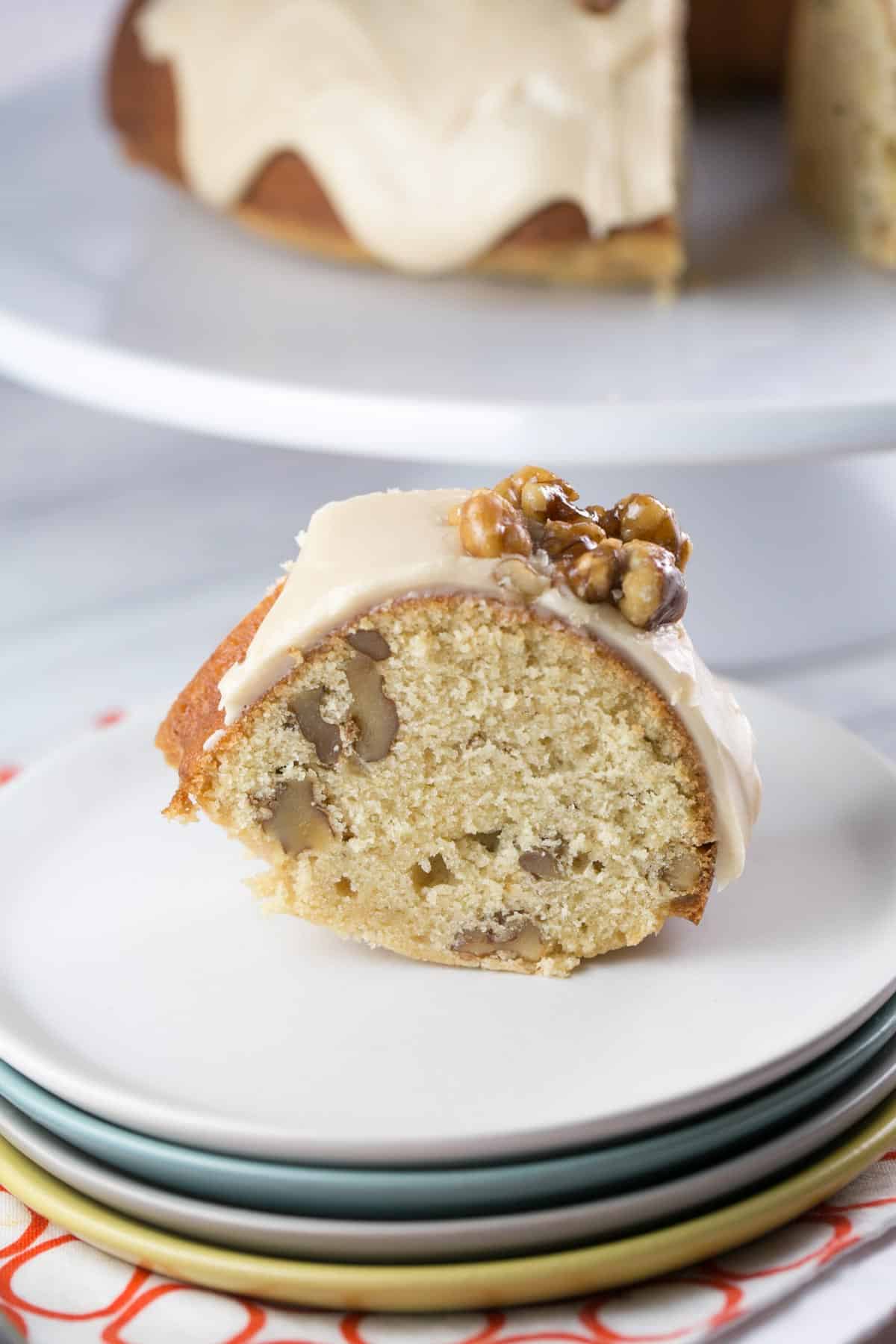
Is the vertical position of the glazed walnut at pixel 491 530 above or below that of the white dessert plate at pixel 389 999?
above

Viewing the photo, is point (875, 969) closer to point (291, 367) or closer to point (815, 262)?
point (291, 367)

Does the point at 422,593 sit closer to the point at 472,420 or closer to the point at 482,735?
the point at 482,735

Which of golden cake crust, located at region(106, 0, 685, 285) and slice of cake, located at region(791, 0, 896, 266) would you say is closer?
golden cake crust, located at region(106, 0, 685, 285)

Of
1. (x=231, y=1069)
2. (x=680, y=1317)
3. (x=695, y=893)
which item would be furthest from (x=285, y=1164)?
(x=695, y=893)

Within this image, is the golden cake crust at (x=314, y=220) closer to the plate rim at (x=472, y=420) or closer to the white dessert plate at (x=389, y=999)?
the plate rim at (x=472, y=420)

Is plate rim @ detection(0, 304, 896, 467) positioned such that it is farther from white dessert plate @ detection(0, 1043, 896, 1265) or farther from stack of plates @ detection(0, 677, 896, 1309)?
white dessert plate @ detection(0, 1043, 896, 1265)

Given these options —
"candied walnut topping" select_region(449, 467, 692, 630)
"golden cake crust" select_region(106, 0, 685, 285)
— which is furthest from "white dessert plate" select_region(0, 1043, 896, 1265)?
"golden cake crust" select_region(106, 0, 685, 285)

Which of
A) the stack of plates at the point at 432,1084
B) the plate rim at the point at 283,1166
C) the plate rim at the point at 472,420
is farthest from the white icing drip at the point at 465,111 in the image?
the plate rim at the point at 283,1166
